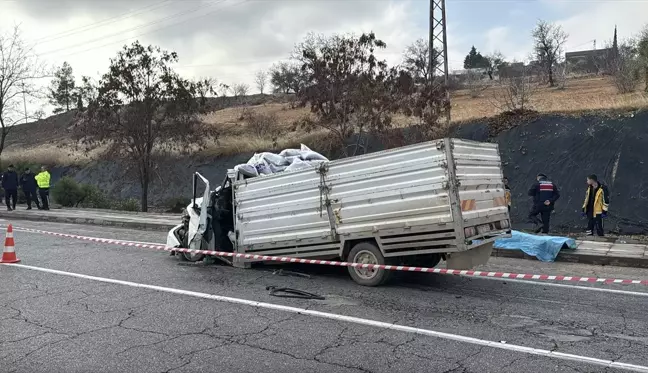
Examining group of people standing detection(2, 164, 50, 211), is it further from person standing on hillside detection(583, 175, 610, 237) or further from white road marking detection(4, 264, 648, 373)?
person standing on hillside detection(583, 175, 610, 237)

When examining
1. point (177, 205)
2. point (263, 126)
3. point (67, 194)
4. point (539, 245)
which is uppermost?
point (263, 126)

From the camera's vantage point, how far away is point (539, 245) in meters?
10.4

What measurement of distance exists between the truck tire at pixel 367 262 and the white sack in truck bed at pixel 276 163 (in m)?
1.99

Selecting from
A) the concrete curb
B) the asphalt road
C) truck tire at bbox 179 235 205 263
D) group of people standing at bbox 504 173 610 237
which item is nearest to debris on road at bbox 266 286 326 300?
the asphalt road

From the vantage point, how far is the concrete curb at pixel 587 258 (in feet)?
31.9

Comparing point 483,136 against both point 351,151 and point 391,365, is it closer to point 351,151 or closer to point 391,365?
point 351,151

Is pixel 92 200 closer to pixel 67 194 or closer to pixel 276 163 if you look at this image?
pixel 67 194

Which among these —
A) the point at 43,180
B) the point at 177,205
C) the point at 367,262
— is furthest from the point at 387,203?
the point at 43,180

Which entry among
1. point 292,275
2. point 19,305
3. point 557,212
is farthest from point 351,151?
point 19,305

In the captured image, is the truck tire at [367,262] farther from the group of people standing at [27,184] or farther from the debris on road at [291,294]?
the group of people standing at [27,184]

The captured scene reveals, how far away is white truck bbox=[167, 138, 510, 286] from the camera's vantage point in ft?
22.7

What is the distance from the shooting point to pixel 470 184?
723cm

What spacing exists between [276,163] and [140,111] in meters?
15.0

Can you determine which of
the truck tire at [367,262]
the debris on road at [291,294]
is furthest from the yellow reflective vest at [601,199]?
the debris on road at [291,294]
